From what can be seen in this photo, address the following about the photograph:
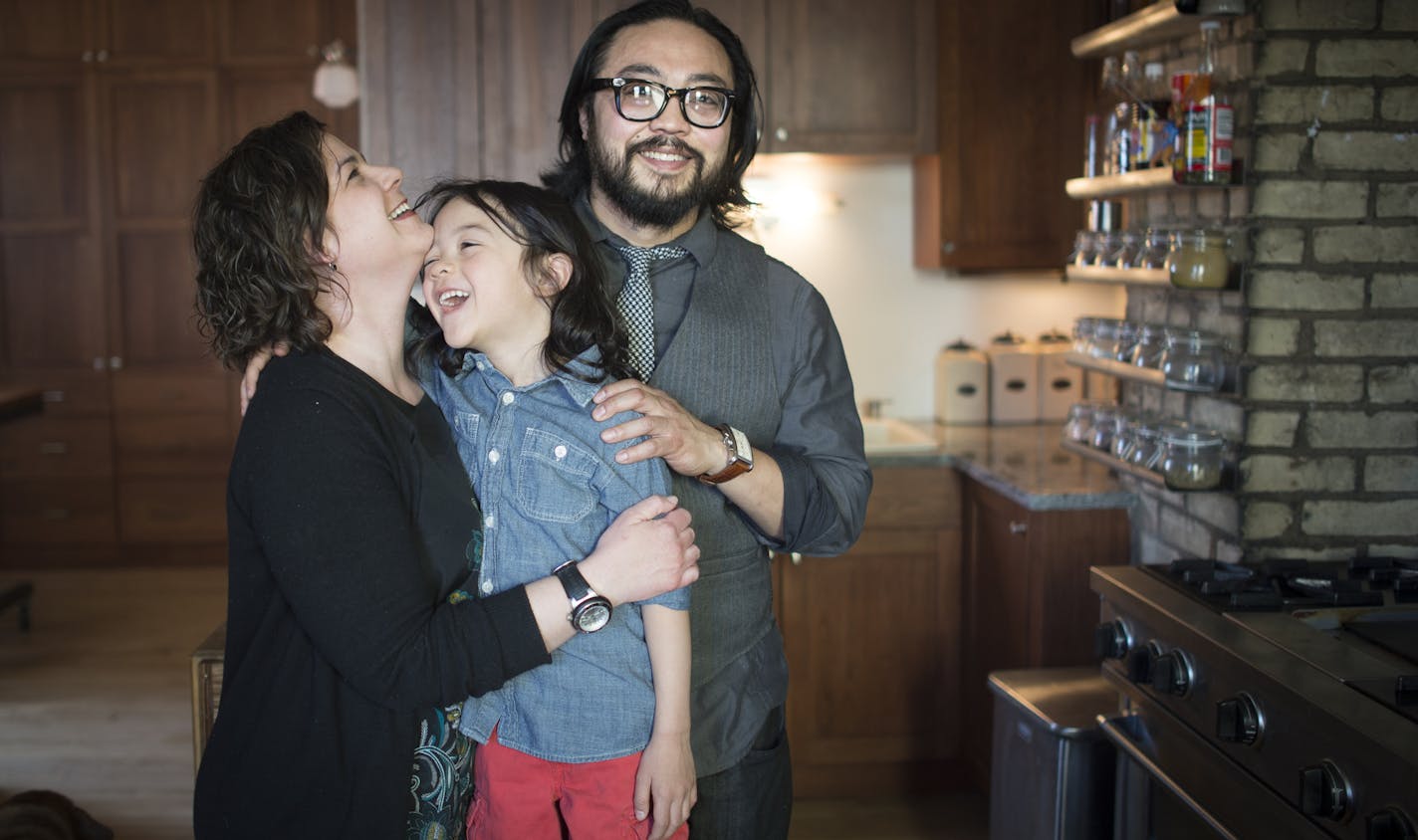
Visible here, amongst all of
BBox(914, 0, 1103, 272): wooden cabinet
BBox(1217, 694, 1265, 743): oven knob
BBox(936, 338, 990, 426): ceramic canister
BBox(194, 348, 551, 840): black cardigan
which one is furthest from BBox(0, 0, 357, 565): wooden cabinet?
BBox(1217, 694, 1265, 743): oven knob

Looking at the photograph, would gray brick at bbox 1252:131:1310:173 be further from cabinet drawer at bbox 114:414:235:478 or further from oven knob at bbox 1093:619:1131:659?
cabinet drawer at bbox 114:414:235:478

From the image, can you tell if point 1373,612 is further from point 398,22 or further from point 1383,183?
point 398,22

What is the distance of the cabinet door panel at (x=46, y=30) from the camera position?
19.4ft

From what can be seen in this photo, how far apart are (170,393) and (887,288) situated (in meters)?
3.62

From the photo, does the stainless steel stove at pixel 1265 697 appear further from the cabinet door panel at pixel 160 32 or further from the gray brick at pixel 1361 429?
the cabinet door panel at pixel 160 32

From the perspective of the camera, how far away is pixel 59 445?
6.02 m

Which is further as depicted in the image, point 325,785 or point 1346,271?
point 1346,271

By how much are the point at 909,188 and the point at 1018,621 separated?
164 centimetres

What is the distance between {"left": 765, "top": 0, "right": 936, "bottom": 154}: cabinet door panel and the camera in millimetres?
3854

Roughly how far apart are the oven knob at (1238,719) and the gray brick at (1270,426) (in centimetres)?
79

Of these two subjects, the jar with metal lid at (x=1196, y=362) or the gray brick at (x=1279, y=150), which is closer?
the gray brick at (x=1279, y=150)

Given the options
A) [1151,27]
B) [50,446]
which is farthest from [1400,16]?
[50,446]

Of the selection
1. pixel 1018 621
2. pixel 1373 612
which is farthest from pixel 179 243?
pixel 1373 612

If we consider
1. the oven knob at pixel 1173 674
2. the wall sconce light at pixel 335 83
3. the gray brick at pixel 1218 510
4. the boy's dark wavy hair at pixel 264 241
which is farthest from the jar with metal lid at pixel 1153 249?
the wall sconce light at pixel 335 83
